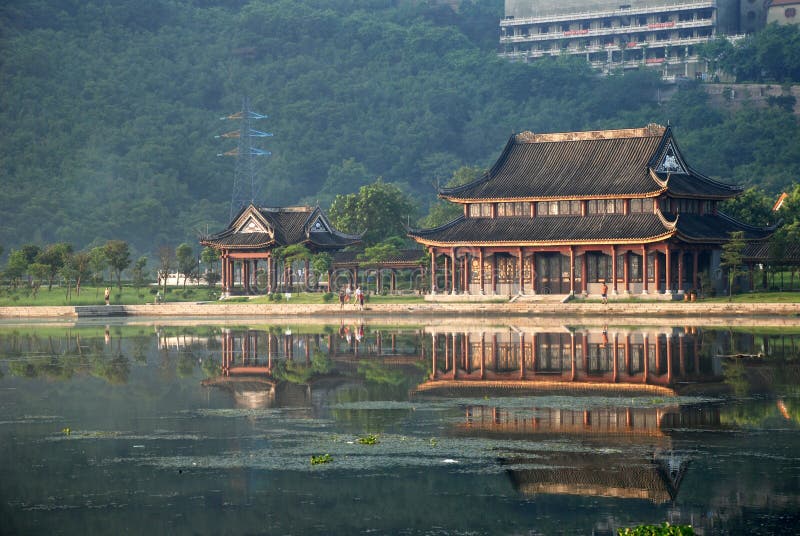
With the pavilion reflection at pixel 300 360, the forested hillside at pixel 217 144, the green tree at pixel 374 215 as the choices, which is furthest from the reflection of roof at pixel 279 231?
the forested hillside at pixel 217 144

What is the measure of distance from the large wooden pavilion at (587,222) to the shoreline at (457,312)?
5.66 metres

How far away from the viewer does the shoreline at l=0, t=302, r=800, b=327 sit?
6981 centimetres

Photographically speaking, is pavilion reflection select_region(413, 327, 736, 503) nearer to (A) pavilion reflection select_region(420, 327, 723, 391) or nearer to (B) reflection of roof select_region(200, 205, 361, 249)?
(A) pavilion reflection select_region(420, 327, 723, 391)

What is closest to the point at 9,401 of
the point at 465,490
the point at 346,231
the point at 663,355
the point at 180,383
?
the point at 180,383

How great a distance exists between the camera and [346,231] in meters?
113

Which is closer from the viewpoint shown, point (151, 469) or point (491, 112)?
point (151, 469)

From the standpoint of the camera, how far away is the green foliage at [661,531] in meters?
19.0

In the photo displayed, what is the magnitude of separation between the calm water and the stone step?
38798 mm

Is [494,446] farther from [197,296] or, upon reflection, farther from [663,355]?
[197,296]

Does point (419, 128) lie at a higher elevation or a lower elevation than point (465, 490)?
higher

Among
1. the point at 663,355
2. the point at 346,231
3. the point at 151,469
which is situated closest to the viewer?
the point at 151,469

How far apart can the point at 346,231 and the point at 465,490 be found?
8930 cm

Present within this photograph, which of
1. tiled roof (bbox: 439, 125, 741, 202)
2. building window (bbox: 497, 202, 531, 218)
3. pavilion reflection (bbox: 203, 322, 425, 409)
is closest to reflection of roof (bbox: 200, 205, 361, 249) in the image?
tiled roof (bbox: 439, 125, 741, 202)

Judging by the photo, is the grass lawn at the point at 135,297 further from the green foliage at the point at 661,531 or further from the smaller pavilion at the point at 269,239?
the green foliage at the point at 661,531
